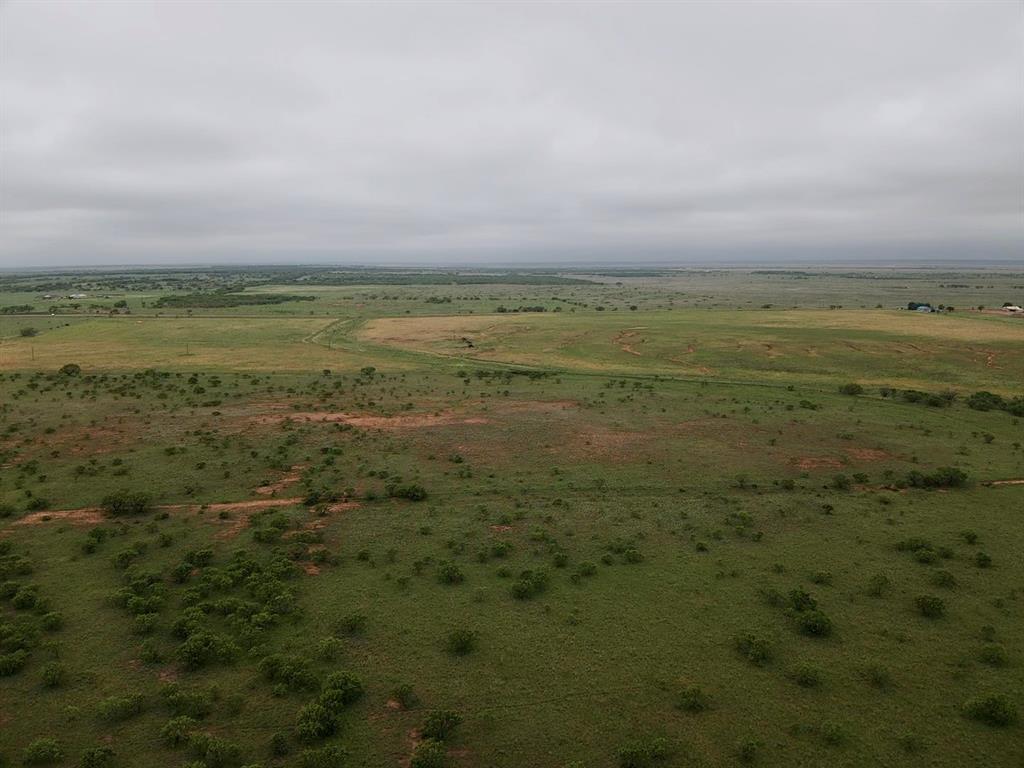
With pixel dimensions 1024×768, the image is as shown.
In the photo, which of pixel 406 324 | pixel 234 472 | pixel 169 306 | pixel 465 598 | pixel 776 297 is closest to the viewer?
pixel 465 598

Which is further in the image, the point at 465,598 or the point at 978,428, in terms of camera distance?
the point at 978,428

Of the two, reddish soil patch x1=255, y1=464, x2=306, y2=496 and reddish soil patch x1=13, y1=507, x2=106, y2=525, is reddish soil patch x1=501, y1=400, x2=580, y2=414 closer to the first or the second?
reddish soil patch x1=255, y1=464, x2=306, y2=496

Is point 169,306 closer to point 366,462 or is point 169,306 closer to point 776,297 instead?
point 366,462

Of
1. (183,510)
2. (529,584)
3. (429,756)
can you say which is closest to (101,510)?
(183,510)

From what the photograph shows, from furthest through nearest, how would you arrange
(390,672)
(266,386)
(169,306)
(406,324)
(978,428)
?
(169,306), (406,324), (266,386), (978,428), (390,672)

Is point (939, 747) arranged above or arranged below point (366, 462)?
below

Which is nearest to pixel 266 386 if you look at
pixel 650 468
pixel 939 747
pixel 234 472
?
pixel 234 472

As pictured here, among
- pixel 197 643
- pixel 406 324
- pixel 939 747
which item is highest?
pixel 406 324

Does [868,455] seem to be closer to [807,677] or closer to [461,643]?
[807,677]
